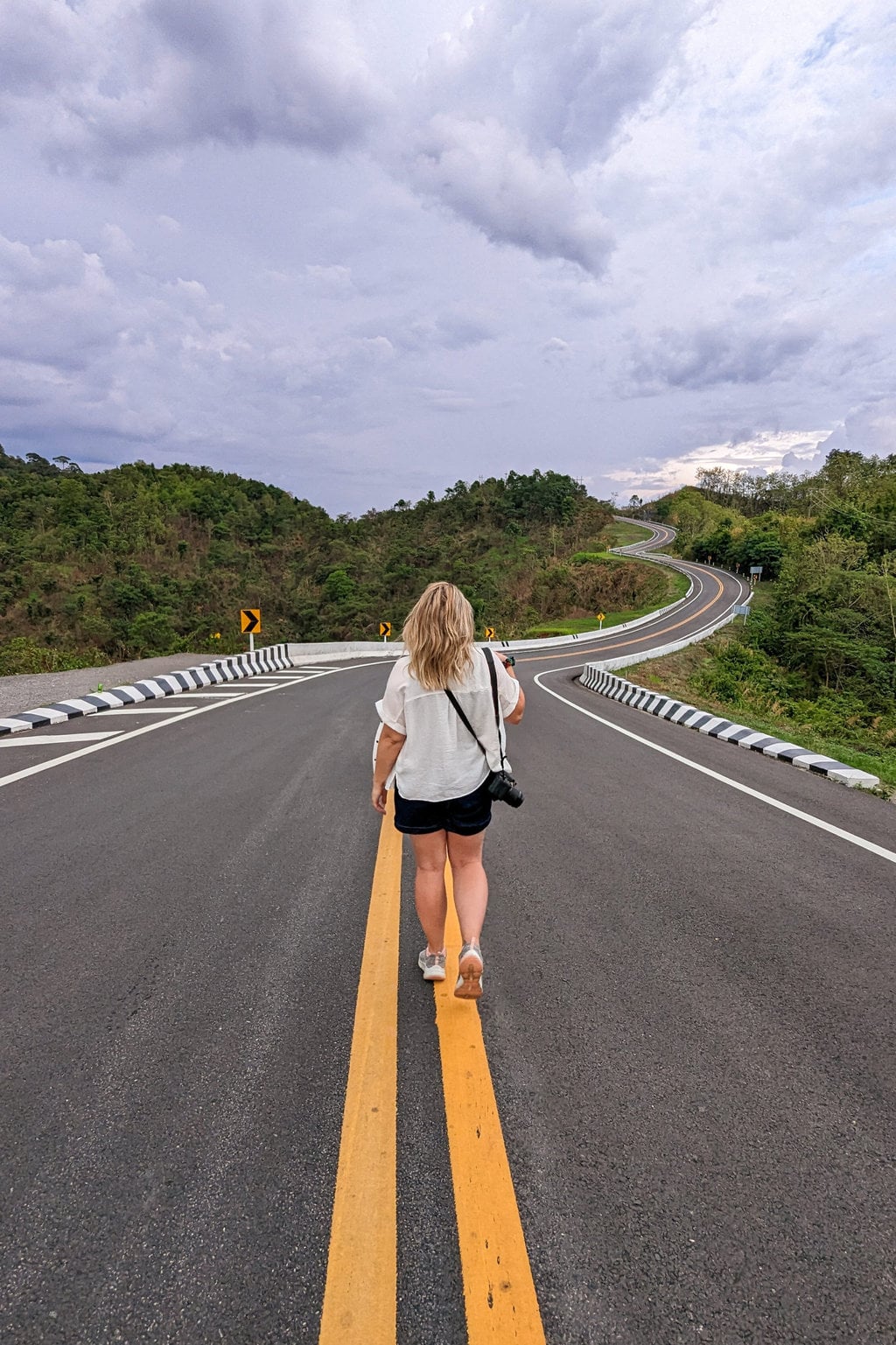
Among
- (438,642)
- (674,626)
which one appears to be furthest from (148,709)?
(674,626)

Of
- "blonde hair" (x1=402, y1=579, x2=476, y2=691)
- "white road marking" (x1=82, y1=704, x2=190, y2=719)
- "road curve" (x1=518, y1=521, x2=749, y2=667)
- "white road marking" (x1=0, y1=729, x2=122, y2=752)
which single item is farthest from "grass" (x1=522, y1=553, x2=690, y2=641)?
"blonde hair" (x1=402, y1=579, x2=476, y2=691)

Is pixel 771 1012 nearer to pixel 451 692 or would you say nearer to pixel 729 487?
pixel 451 692

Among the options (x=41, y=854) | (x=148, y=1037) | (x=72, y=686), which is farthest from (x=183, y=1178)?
(x=72, y=686)

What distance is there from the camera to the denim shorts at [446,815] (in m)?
2.57

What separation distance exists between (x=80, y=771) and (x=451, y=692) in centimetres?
515

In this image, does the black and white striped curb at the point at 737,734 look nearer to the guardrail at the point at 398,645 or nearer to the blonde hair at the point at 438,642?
the guardrail at the point at 398,645

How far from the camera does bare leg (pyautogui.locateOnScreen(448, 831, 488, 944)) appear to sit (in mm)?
2637

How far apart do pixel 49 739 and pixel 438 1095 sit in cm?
726

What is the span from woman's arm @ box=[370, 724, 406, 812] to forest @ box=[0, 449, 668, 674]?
3958cm

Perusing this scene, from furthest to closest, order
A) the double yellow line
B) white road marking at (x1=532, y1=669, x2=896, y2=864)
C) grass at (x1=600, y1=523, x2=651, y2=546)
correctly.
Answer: grass at (x1=600, y1=523, x2=651, y2=546) < white road marking at (x1=532, y1=669, x2=896, y2=864) < the double yellow line

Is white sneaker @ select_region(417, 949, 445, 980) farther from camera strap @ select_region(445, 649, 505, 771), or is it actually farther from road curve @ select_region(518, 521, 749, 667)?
road curve @ select_region(518, 521, 749, 667)

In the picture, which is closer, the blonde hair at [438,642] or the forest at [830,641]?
the blonde hair at [438,642]

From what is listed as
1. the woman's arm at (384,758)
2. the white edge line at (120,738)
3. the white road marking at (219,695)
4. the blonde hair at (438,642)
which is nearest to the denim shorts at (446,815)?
the woman's arm at (384,758)

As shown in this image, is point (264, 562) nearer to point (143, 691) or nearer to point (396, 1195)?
point (143, 691)
